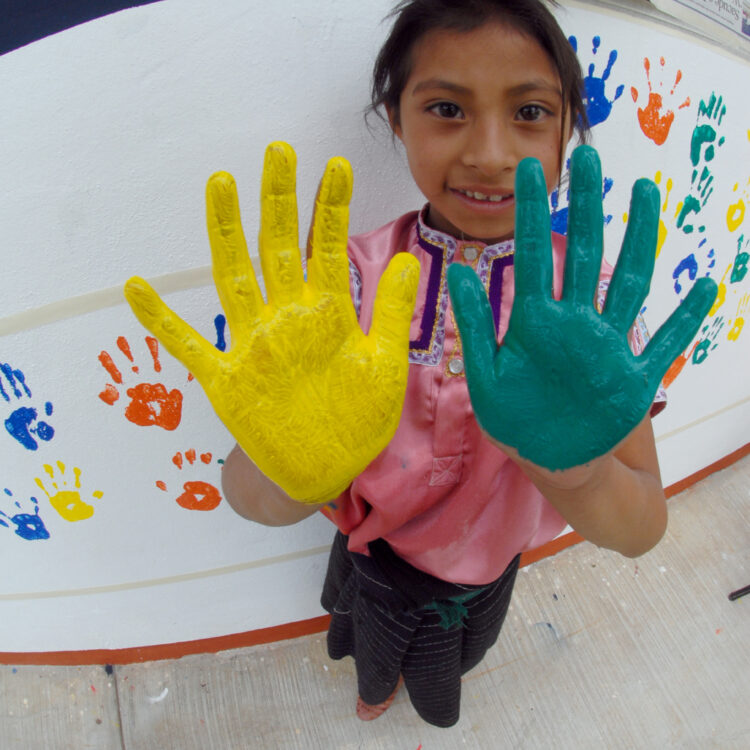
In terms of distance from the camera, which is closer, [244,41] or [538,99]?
[538,99]

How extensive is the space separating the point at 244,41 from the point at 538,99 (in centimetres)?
40

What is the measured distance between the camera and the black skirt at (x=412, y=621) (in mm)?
827

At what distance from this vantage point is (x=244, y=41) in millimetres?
704

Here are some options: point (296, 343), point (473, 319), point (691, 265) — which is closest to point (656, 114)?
point (691, 265)

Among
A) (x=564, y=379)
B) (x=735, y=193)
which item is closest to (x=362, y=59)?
(x=564, y=379)

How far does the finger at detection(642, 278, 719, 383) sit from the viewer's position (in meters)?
0.51

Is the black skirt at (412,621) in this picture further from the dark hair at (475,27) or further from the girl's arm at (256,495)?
the dark hair at (475,27)

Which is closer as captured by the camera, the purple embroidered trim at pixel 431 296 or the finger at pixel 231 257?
the finger at pixel 231 257

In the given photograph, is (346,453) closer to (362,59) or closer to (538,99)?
(538,99)

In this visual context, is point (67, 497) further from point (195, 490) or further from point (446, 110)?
point (446, 110)

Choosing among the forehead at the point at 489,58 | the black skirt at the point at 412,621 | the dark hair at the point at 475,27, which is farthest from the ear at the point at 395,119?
the black skirt at the point at 412,621

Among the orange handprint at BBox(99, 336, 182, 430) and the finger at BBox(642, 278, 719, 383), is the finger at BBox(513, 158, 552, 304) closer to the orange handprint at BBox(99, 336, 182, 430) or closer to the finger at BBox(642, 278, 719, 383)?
the finger at BBox(642, 278, 719, 383)

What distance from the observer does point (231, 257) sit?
0.49m

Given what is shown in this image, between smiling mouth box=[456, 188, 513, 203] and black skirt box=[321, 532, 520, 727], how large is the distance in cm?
53
